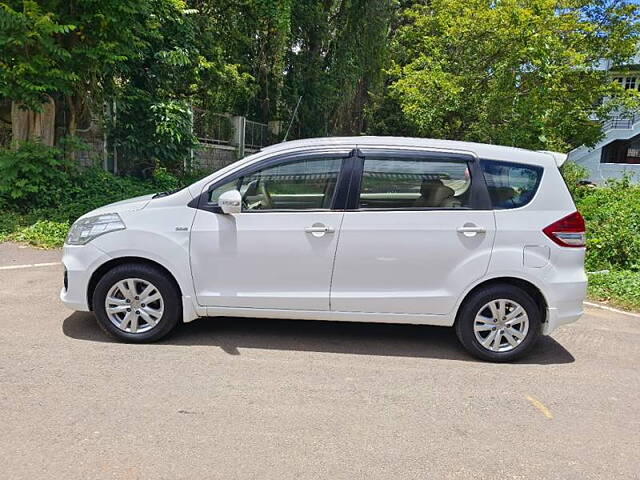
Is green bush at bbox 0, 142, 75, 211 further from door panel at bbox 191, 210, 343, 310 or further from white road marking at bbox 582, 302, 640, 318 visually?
white road marking at bbox 582, 302, 640, 318

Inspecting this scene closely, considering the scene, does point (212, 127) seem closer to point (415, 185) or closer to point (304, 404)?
point (415, 185)

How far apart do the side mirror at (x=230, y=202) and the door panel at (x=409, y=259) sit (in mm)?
879

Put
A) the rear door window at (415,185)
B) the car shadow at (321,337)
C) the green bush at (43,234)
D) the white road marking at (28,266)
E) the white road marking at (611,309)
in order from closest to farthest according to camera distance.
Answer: the rear door window at (415,185) → the car shadow at (321,337) → the white road marking at (611,309) → the white road marking at (28,266) → the green bush at (43,234)

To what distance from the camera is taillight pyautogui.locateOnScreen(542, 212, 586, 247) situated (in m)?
4.06

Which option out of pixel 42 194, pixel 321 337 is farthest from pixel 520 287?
pixel 42 194

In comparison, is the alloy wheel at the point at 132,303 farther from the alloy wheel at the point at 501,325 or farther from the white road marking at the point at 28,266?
the white road marking at the point at 28,266

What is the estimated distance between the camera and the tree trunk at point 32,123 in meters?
9.37

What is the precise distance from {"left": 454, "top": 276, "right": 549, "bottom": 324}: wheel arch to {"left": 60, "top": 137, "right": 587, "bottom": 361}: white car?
0.01 metres

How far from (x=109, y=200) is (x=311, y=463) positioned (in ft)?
27.5

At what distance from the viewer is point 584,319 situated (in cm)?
556

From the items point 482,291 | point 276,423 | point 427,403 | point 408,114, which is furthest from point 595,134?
point 276,423

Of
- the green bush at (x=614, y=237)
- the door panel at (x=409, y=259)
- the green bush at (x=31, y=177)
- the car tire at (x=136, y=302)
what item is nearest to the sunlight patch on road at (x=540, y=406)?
the door panel at (x=409, y=259)

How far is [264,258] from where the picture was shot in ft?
13.7

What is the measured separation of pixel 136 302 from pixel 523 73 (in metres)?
12.1
